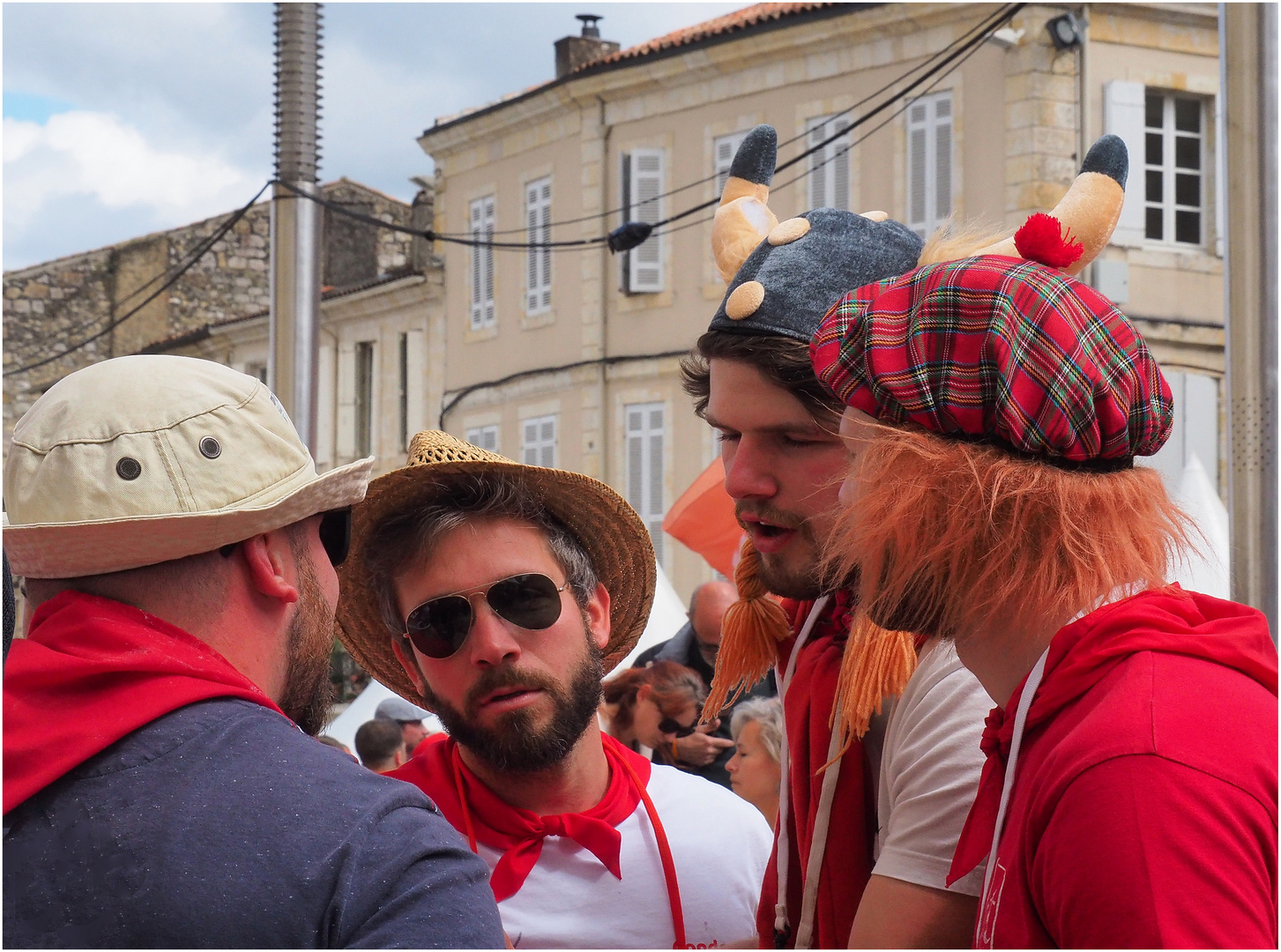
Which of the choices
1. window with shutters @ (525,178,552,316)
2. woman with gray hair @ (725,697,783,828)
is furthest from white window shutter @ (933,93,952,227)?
woman with gray hair @ (725,697,783,828)

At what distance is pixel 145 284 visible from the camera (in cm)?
2630

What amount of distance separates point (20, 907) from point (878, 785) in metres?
1.19

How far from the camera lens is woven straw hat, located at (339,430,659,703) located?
277cm

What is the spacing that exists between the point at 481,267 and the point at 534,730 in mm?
18718

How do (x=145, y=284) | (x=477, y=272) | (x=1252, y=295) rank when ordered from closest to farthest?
(x=1252, y=295) → (x=477, y=272) → (x=145, y=284)

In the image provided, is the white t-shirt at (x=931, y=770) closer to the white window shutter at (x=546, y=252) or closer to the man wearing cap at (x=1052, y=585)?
the man wearing cap at (x=1052, y=585)

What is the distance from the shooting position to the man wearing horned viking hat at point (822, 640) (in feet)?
6.16

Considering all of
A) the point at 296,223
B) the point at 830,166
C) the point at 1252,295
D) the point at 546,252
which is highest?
the point at 830,166

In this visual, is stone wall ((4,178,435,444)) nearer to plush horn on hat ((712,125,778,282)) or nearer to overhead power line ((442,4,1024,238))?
overhead power line ((442,4,1024,238))

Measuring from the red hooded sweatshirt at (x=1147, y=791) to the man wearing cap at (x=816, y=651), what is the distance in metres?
0.26

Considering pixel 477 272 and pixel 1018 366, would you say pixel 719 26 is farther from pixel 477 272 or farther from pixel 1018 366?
pixel 1018 366

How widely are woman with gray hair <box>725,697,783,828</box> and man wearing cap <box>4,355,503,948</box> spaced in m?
2.78

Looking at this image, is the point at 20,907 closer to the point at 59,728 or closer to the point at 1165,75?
the point at 59,728

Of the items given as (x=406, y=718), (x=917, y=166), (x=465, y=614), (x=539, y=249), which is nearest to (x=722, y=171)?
(x=917, y=166)
